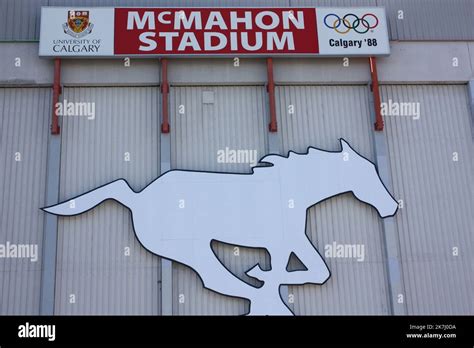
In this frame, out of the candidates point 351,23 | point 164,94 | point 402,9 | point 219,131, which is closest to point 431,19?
point 402,9

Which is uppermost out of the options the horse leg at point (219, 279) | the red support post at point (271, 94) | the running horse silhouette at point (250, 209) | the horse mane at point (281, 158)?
the red support post at point (271, 94)

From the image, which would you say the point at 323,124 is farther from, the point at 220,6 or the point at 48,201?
the point at 48,201

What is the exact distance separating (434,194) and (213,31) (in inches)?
302

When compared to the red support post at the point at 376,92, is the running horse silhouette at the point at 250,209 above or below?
below

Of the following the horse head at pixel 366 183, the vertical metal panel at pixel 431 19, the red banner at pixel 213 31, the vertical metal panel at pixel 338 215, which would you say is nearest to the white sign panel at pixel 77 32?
the red banner at pixel 213 31

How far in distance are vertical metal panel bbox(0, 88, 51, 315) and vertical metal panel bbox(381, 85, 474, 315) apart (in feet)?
31.5

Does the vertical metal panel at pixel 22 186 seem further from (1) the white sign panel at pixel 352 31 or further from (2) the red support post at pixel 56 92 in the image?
(1) the white sign panel at pixel 352 31

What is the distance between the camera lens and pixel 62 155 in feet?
52.4

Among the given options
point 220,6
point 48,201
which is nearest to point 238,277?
point 48,201

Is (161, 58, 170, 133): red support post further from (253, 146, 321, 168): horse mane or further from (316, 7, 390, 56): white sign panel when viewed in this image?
(316, 7, 390, 56): white sign panel

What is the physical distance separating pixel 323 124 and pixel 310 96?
937mm

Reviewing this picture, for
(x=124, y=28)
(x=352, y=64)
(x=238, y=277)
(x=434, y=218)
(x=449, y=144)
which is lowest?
(x=238, y=277)

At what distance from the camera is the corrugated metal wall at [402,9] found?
668 inches

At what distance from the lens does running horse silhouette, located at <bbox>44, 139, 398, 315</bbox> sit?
15125 millimetres
